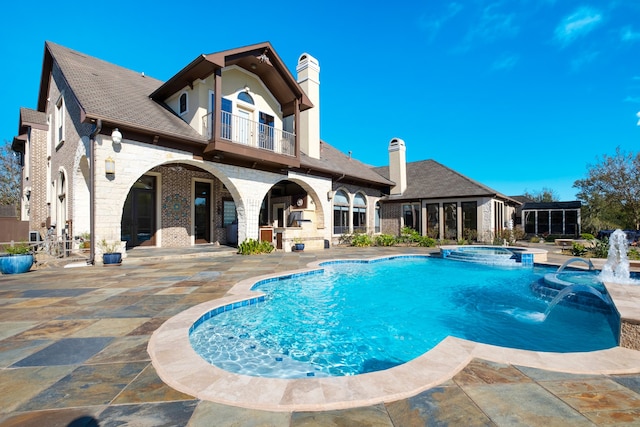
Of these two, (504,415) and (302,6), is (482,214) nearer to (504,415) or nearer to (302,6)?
(302,6)

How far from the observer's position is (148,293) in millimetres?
5160

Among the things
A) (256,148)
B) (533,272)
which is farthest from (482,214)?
(256,148)

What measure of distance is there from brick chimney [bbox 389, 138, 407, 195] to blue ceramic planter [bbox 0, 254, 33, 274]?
59.5 ft

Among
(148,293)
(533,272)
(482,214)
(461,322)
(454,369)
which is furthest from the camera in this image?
(482,214)

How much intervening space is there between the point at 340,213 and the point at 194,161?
29.4 ft

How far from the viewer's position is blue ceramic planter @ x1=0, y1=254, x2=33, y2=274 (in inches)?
283

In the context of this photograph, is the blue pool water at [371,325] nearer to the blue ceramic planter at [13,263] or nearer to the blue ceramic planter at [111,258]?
the blue ceramic planter at [111,258]

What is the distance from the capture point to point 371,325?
4.64m

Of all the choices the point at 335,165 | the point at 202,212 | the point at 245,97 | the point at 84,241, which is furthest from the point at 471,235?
the point at 84,241

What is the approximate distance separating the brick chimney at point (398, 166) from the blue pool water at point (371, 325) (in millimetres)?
12690

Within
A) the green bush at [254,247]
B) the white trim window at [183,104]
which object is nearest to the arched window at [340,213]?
the green bush at [254,247]

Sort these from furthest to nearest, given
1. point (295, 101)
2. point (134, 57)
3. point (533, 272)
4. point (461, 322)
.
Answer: point (134, 57) < point (295, 101) < point (533, 272) < point (461, 322)

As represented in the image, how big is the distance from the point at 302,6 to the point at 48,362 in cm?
1617

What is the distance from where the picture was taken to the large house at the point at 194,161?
9.00 m
